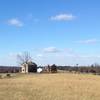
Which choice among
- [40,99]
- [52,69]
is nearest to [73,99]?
[40,99]

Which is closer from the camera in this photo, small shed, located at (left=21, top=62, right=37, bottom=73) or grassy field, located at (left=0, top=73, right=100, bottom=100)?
grassy field, located at (left=0, top=73, right=100, bottom=100)

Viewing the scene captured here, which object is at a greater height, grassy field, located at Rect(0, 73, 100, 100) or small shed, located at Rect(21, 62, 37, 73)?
small shed, located at Rect(21, 62, 37, 73)

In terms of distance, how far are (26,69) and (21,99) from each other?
124667mm

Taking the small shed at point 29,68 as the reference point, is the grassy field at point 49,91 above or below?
below

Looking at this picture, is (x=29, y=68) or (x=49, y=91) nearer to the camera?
(x=49, y=91)

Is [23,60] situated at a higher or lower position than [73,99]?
higher

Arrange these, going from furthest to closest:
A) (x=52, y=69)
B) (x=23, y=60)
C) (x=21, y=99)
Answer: (x=23, y=60), (x=52, y=69), (x=21, y=99)

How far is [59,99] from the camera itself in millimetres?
26797

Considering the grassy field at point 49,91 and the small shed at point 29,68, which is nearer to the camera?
the grassy field at point 49,91

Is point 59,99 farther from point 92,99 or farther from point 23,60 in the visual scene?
point 23,60

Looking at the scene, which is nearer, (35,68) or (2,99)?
(2,99)

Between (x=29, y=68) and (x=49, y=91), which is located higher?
(x=29, y=68)

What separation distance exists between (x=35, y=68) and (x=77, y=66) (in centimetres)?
3428

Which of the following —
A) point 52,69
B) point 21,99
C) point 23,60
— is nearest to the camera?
point 21,99
